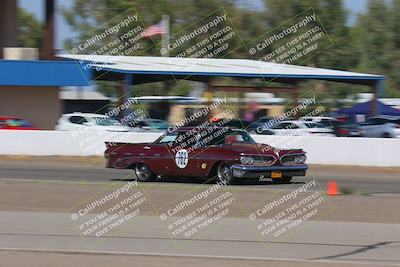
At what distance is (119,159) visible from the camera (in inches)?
736

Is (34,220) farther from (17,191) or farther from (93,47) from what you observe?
(93,47)

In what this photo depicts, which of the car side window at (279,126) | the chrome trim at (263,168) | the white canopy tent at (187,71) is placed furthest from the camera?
the white canopy tent at (187,71)

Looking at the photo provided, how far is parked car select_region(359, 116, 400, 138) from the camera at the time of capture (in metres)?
39.8

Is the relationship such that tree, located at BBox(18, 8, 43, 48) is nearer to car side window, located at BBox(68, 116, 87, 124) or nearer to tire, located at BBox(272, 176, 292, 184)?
car side window, located at BBox(68, 116, 87, 124)

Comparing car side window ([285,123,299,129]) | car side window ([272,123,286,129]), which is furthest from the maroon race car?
car side window ([272,123,286,129])

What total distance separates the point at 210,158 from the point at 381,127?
24.5 metres

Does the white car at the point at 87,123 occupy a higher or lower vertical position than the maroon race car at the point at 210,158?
higher

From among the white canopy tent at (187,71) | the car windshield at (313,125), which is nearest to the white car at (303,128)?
the car windshield at (313,125)

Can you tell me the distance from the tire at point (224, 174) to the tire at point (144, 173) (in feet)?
5.88

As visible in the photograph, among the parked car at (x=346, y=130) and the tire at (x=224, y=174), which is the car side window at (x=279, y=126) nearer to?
the parked car at (x=346, y=130)

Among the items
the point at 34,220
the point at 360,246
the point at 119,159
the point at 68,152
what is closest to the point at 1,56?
the point at 68,152

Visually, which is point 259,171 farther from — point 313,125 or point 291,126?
point 313,125

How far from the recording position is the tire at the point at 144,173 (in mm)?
18422

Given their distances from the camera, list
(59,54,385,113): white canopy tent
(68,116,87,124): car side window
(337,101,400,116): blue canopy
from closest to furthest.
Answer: (59,54,385,113): white canopy tent → (68,116,87,124): car side window → (337,101,400,116): blue canopy
